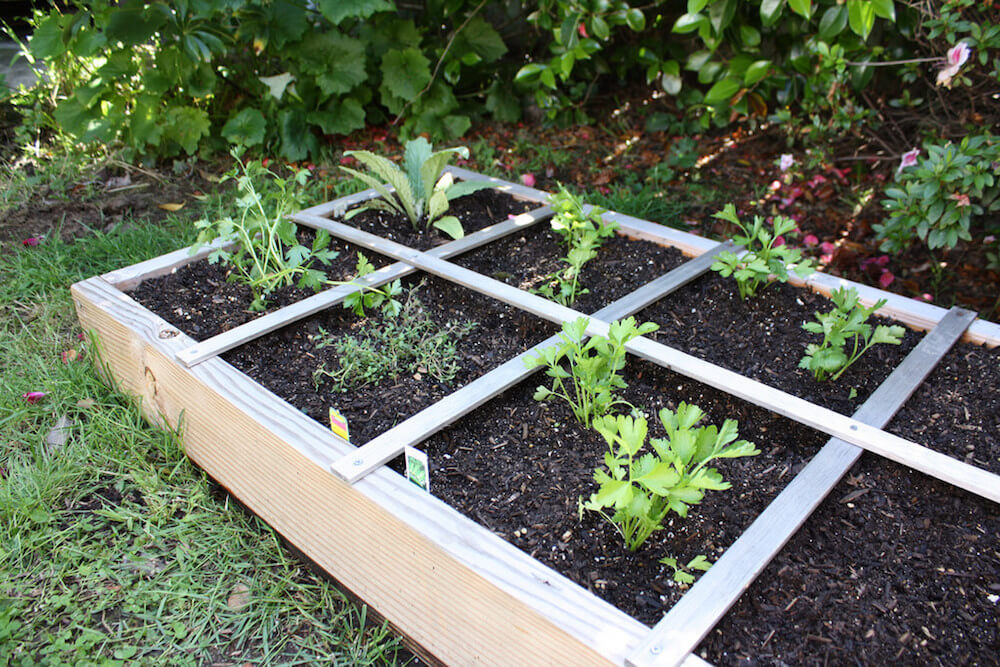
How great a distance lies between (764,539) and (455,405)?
636 mm

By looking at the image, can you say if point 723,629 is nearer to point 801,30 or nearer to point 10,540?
point 10,540

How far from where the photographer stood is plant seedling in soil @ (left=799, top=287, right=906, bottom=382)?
4.95ft

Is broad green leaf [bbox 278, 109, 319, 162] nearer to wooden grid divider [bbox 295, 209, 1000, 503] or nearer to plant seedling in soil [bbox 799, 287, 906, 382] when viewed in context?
wooden grid divider [bbox 295, 209, 1000, 503]

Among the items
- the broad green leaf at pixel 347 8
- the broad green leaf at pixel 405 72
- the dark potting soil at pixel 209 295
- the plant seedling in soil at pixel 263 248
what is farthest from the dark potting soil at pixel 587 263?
the broad green leaf at pixel 405 72

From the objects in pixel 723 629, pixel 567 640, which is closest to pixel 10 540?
pixel 567 640

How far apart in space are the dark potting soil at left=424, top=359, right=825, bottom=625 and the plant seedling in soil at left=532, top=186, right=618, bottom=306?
12.8 inches

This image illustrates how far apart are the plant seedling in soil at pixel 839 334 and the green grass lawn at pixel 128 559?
40.8 inches

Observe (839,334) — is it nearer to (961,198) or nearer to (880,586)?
(880,586)

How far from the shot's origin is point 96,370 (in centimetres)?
200

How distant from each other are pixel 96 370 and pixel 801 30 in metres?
2.68

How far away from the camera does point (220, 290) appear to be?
204 cm

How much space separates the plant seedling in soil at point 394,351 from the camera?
1.68m

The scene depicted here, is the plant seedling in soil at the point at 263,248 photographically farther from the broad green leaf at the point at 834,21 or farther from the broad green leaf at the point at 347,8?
the broad green leaf at the point at 834,21

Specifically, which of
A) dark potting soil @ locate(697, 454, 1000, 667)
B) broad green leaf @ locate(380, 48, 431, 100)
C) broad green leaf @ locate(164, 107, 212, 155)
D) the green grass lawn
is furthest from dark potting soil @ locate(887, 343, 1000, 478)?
broad green leaf @ locate(164, 107, 212, 155)
